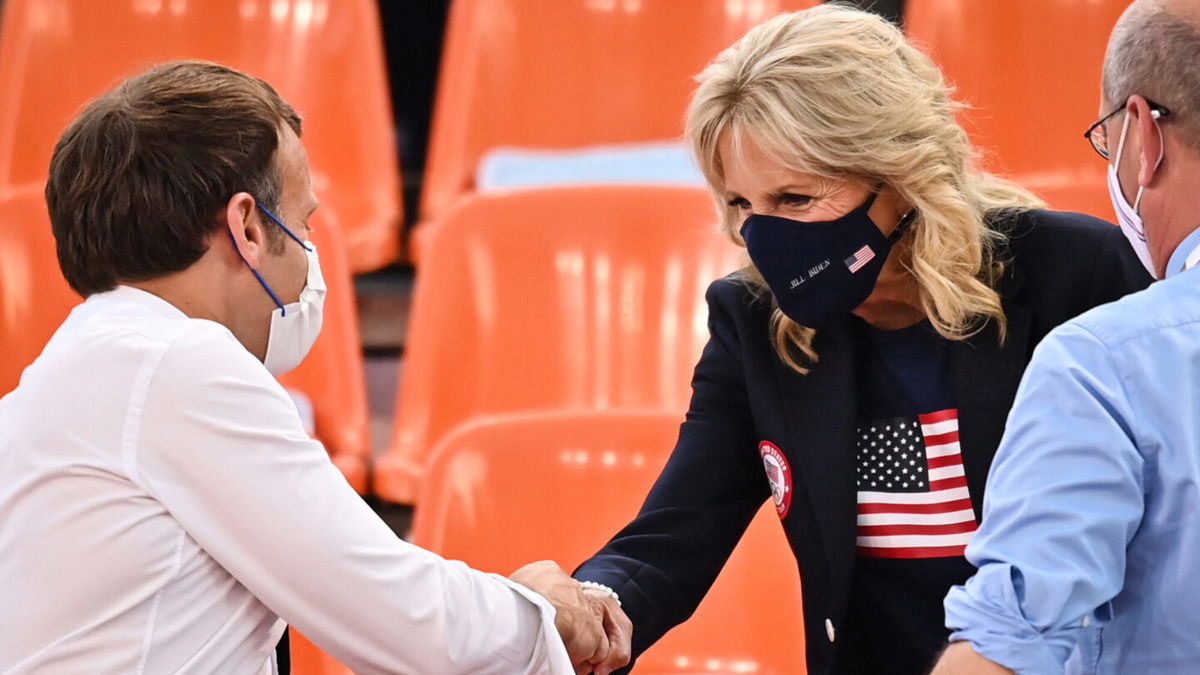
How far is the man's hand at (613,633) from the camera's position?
168 cm

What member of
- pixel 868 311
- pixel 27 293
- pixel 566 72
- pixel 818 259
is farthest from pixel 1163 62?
pixel 566 72

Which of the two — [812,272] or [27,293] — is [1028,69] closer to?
[812,272]

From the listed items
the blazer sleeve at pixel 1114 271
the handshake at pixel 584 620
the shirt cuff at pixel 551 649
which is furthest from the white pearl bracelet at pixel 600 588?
the blazer sleeve at pixel 1114 271

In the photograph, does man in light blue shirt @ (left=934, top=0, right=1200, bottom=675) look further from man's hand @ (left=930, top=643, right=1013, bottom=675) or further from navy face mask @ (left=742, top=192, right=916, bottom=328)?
navy face mask @ (left=742, top=192, right=916, bottom=328)

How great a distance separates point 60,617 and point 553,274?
1.49 meters

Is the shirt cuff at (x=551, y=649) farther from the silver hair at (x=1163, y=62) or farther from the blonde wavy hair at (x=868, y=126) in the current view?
the silver hair at (x=1163, y=62)

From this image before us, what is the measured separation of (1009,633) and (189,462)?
0.73 metres

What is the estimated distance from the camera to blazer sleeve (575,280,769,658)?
1794 mm

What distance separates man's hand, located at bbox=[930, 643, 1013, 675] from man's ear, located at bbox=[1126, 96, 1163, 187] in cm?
42

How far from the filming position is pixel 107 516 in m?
1.33

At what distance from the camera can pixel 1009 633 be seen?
3.53 ft

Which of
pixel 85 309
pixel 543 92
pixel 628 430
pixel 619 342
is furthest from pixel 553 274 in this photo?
pixel 85 309

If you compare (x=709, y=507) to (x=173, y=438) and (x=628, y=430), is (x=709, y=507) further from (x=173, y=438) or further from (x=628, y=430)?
(x=173, y=438)

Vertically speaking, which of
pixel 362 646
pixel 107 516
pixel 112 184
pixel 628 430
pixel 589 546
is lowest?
pixel 589 546
